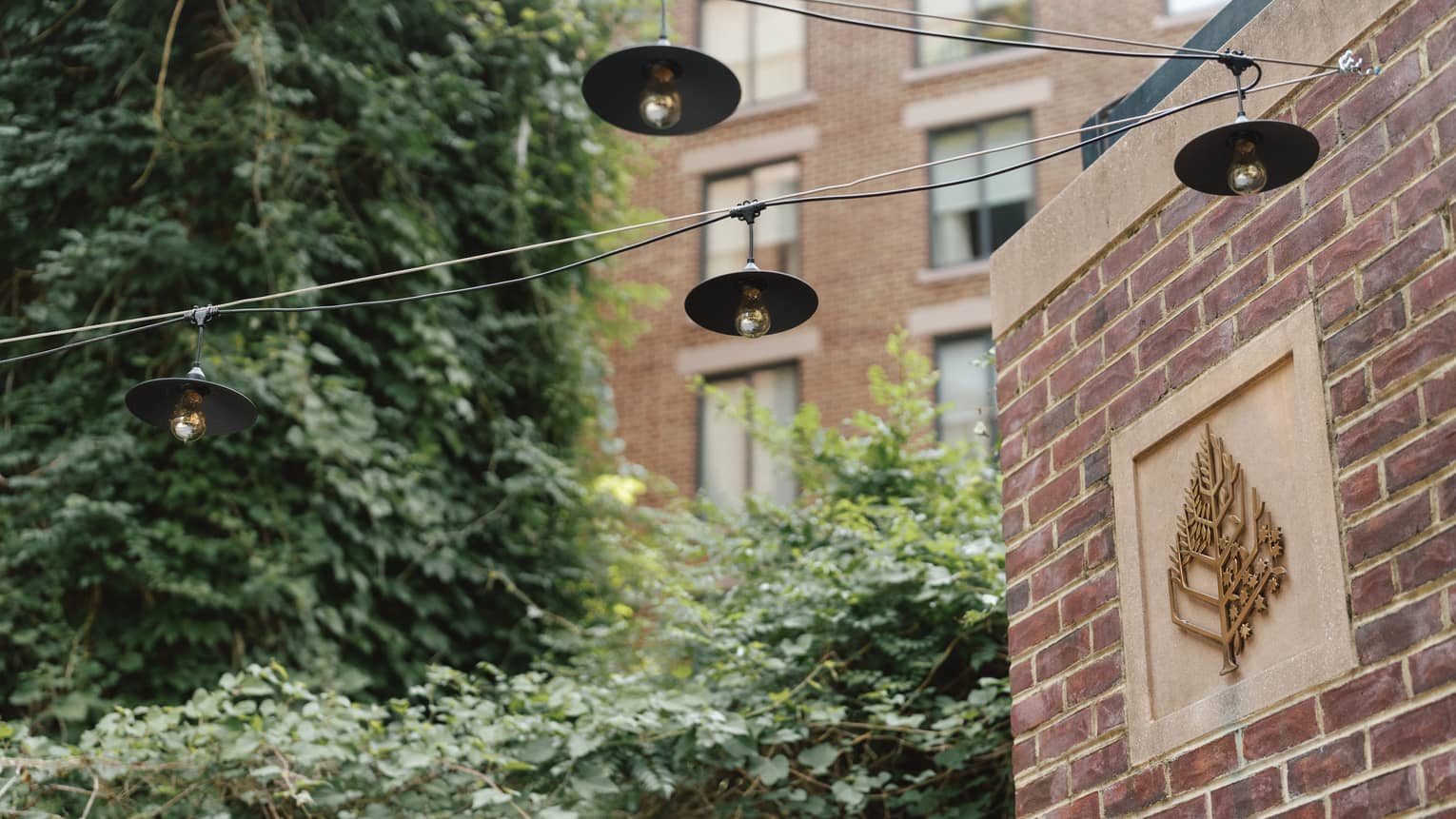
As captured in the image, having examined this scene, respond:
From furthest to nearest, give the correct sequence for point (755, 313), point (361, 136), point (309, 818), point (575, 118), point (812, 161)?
point (812, 161) < point (575, 118) < point (361, 136) < point (309, 818) < point (755, 313)

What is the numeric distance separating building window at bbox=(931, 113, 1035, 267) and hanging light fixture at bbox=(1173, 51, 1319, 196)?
14.5 meters

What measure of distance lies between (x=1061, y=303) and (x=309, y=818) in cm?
504

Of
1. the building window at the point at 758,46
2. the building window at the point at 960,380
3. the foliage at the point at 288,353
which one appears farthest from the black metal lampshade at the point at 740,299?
the building window at the point at 758,46

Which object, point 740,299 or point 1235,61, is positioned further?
point 740,299

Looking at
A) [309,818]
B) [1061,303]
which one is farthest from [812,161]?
[1061,303]

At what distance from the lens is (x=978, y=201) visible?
18.6m

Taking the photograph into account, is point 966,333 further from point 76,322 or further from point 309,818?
point 309,818

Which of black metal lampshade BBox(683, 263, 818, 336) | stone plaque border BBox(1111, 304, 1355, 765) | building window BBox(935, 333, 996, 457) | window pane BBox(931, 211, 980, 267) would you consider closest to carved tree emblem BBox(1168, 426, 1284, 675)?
stone plaque border BBox(1111, 304, 1355, 765)

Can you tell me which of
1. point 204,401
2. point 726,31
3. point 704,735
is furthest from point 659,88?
point 726,31

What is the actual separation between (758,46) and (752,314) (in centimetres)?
1605

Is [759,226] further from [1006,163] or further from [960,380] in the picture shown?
[960,380]

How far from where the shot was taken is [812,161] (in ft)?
63.9

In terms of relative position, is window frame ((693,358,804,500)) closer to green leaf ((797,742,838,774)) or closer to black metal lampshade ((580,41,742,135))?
green leaf ((797,742,838,774))

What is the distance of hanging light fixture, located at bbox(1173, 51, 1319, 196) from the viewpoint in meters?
3.78
